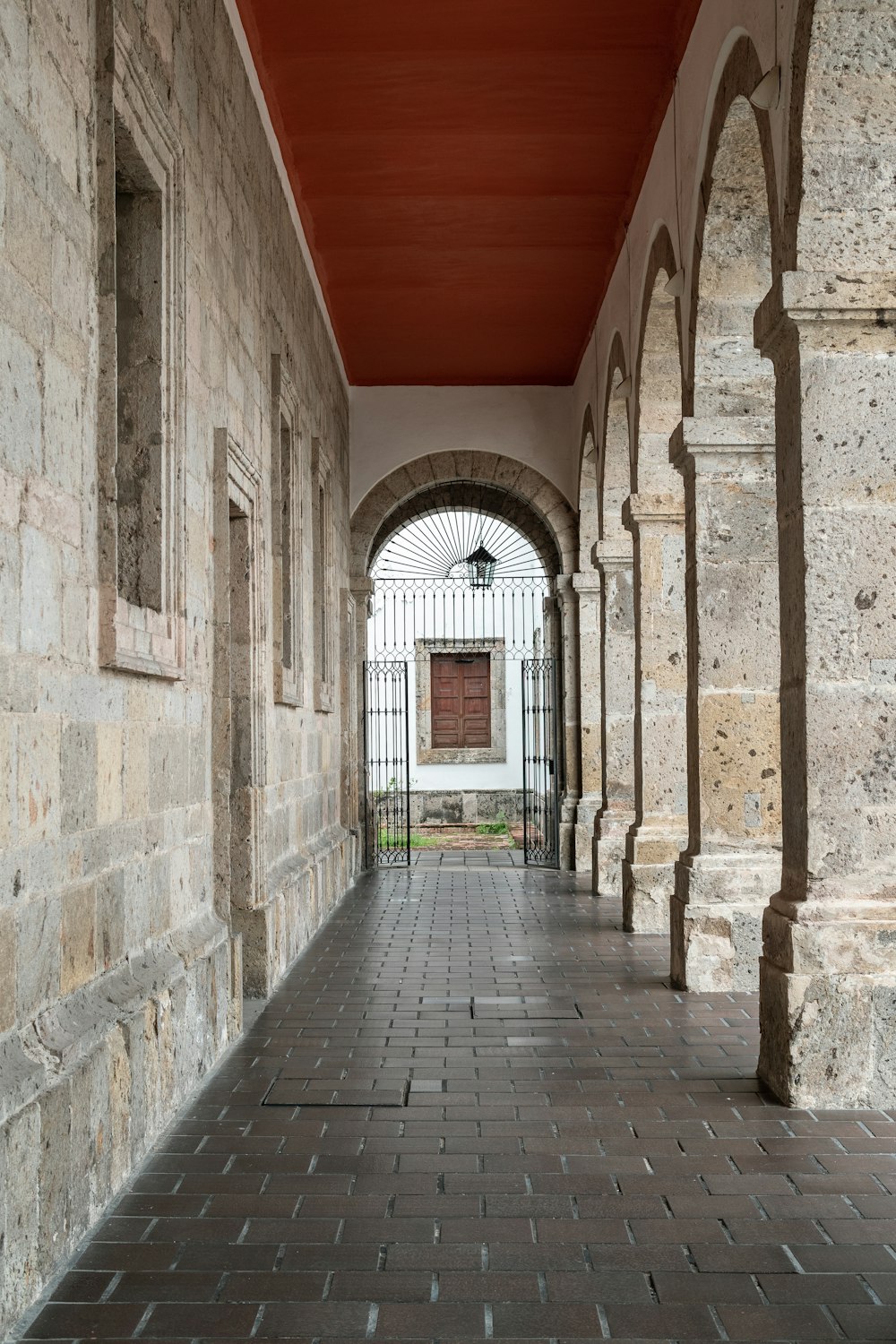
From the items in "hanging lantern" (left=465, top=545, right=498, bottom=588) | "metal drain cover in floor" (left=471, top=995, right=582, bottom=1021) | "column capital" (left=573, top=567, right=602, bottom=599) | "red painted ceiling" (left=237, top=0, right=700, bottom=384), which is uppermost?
"red painted ceiling" (left=237, top=0, right=700, bottom=384)

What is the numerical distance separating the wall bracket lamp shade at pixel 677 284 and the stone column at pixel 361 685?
577 centimetres

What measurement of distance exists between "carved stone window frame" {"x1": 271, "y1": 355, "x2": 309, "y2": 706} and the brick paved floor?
2270 millimetres

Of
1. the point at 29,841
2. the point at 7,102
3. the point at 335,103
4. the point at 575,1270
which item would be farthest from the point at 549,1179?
the point at 335,103

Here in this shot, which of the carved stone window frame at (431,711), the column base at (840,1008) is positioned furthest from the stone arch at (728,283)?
the carved stone window frame at (431,711)

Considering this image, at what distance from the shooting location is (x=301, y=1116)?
13.3 feet

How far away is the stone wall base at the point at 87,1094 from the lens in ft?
8.61

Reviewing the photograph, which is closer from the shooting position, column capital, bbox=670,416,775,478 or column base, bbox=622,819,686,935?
column capital, bbox=670,416,775,478

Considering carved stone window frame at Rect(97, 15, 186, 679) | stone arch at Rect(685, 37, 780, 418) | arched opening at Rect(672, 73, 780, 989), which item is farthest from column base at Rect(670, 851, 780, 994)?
carved stone window frame at Rect(97, 15, 186, 679)

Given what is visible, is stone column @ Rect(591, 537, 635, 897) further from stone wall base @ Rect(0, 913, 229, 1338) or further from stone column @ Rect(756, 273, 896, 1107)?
stone wall base @ Rect(0, 913, 229, 1338)

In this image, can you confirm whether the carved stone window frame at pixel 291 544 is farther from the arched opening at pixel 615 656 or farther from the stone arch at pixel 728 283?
the arched opening at pixel 615 656

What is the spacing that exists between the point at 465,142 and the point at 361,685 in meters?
5.78

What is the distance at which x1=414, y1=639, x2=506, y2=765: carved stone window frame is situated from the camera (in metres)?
20.7

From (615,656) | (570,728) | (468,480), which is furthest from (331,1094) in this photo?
(468,480)

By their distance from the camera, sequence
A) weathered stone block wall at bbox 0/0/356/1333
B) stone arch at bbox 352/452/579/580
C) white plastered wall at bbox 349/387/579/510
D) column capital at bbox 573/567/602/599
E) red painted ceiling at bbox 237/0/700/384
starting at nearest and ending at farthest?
1. weathered stone block wall at bbox 0/0/356/1333
2. red painted ceiling at bbox 237/0/700/384
3. column capital at bbox 573/567/602/599
4. stone arch at bbox 352/452/579/580
5. white plastered wall at bbox 349/387/579/510
